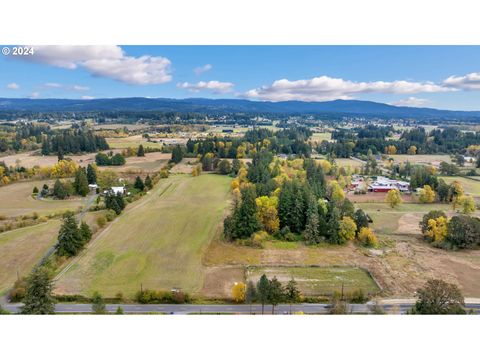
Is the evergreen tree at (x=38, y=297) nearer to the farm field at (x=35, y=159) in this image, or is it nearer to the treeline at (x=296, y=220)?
the treeline at (x=296, y=220)

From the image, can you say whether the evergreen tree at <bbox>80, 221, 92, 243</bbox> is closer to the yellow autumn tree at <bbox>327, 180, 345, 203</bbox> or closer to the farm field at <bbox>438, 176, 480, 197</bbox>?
the yellow autumn tree at <bbox>327, 180, 345, 203</bbox>

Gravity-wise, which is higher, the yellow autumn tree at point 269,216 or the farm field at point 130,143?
the farm field at point 130,143

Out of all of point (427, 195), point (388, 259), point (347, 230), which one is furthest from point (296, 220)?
point (427, 195)

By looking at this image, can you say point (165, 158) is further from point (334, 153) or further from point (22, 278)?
point (22, 278)

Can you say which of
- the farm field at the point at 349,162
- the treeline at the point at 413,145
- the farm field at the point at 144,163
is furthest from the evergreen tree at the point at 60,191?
the treeline at the point at 413,145

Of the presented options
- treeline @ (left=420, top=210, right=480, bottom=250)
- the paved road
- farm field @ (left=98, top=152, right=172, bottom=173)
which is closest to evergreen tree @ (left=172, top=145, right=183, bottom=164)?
farm field @ (left=98, top=152, right=172, bottom=173)

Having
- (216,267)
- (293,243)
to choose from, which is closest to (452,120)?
(293,243)
